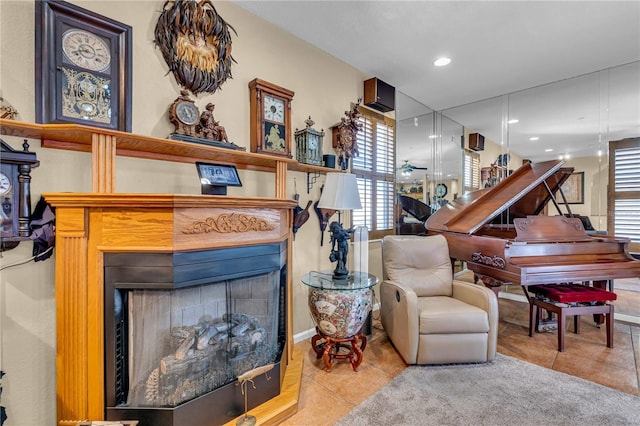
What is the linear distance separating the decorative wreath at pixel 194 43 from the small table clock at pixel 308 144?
788mm

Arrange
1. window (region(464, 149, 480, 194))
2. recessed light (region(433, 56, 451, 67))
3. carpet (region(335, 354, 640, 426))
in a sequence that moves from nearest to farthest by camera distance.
A: carpet (region(335, 354, 640, 426))
recessed light (region(433, 56, 451, 67))
window (region(464, 149, 480, 194))

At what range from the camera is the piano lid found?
2828 millimetres

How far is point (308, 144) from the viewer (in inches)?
104

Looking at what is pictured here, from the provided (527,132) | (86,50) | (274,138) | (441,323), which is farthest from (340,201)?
(527,132)

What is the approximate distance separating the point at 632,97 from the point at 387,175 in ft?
10.5

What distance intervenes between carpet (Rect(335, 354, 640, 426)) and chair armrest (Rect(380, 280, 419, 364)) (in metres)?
0.17

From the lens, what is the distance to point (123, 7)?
1766 mm

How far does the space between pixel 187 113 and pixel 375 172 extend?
2324 mm

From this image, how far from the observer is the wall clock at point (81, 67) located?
148 cm

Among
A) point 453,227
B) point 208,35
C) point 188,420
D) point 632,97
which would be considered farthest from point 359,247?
point 632,97

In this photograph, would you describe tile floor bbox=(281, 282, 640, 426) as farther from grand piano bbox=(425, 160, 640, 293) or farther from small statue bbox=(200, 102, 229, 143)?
small statue bbox=(200, 102, 229, 143)

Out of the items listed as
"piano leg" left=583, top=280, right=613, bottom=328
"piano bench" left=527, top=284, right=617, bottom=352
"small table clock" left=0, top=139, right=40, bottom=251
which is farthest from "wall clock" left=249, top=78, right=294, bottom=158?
"piano leg" left=583, top=280, right=613, bottom=328

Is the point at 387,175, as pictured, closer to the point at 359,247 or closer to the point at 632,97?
the point at 359,247

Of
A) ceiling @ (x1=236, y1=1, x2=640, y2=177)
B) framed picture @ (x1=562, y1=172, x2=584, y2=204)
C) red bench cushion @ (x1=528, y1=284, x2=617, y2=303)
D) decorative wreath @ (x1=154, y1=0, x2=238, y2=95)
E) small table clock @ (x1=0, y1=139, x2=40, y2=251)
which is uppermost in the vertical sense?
→ ceiling @ (x1=236, y1=1, x2=640, y2=177)
